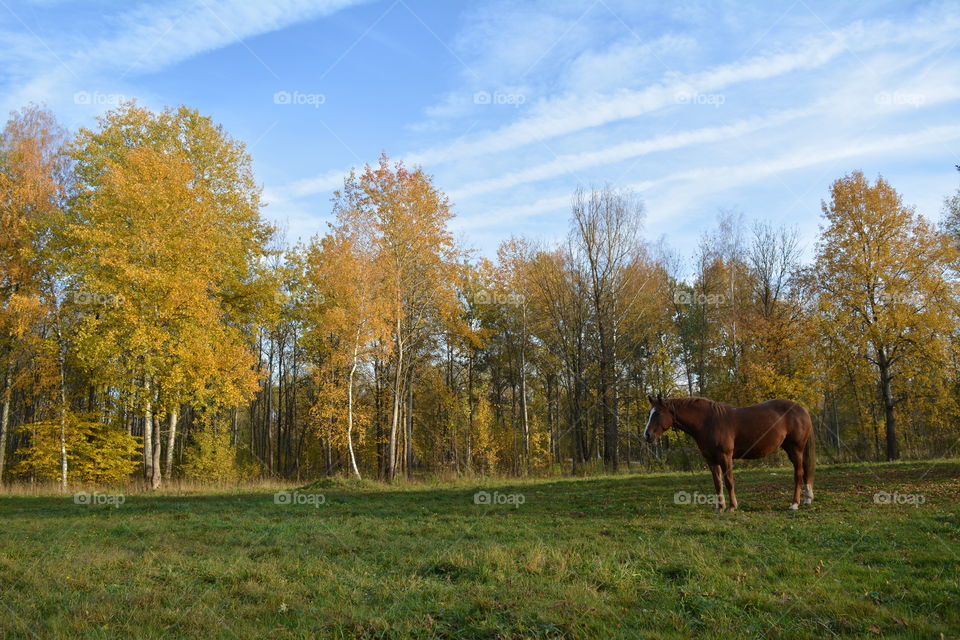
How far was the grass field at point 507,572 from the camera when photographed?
202 inches

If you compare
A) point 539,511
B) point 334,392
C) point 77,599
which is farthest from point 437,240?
point 77,599

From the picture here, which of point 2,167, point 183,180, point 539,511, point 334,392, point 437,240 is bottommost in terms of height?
point 539,511

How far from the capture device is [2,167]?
87.0 ft

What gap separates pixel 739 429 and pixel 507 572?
736 cm

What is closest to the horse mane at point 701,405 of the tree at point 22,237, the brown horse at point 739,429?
the brown horse at point 739,429

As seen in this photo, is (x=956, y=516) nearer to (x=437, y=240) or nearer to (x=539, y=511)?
(x=539, y=511)

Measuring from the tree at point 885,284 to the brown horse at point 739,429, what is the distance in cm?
1705

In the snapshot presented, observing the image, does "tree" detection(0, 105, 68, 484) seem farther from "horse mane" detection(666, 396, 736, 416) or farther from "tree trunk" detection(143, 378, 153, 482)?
"horse mane" detection(666, 396, 736, 416)

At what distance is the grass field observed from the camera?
16.9 ft

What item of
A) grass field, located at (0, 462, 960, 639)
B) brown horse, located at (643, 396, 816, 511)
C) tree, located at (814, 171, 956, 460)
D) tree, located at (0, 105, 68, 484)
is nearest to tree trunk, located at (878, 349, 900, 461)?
tree, located at (814, 171, 956, 460)

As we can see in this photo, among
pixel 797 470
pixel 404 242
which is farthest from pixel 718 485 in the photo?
pixel 404 242

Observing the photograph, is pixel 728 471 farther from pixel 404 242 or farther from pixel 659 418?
pixel 404 242

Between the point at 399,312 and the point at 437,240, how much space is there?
13.0 ft

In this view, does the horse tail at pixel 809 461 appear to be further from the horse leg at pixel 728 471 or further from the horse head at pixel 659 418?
the horse head at pixel 659 418
